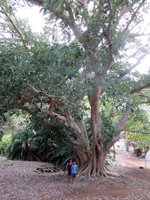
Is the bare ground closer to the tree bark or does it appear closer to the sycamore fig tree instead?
the tree bark

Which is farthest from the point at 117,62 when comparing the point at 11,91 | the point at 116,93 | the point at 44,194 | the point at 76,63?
the point at 44,194

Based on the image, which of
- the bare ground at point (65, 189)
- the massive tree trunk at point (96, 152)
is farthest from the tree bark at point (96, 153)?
the bare ground at point (65, 189)

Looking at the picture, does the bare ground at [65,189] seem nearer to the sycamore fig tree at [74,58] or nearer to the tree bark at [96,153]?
the tree bark at [96,153]

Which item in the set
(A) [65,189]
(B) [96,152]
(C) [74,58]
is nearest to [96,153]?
(B) [96,152]

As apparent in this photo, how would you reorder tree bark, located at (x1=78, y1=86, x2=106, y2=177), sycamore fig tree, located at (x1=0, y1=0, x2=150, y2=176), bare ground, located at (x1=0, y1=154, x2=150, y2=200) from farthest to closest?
tree bark, located at (x1=78, y1=86, x2=106, y2=177)
bare ground, located at (x1=0, y1=154, x2=150, y2=200)
sycamore fig tree, located at (x1=0, y1=0, x2=150, y2=176)

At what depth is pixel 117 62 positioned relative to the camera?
29.0 feet

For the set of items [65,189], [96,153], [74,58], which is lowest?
[65,189]

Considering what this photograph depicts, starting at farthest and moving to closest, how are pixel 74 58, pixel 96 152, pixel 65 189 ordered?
pixel 96 152 < pixel 65 189 < pixel 74 58

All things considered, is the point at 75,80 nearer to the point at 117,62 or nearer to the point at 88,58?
the point at 88,58

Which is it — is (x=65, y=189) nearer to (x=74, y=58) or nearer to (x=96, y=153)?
(x=96, y=153)

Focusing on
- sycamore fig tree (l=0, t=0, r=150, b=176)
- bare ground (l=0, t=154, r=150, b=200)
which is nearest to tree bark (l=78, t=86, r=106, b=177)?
bare ground (l=0, t=154, r=150, b=200)

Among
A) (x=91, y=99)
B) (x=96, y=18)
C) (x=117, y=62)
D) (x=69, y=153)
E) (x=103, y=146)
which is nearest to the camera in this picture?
(x=96, y=18)

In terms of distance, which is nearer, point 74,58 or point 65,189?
point 74,58

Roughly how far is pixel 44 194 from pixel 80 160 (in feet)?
13.4
